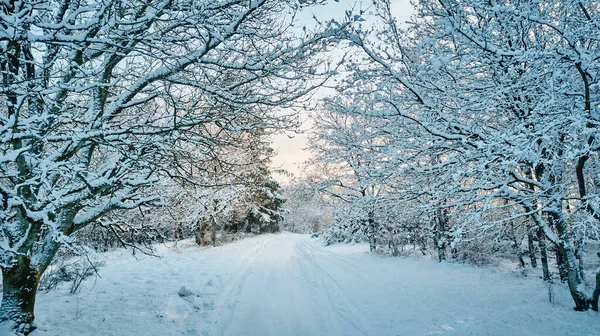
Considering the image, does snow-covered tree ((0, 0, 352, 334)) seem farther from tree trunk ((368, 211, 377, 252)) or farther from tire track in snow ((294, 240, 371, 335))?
tree trunk ((368, 211, 377, 252))

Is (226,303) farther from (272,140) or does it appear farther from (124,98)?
(124,98)

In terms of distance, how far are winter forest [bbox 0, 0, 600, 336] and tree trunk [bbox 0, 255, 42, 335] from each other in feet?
0.07

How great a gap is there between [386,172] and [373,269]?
266 inches

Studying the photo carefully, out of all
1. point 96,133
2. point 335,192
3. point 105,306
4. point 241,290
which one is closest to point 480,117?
point 96,133

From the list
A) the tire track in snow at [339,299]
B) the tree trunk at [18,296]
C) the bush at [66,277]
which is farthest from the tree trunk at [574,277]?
the bush at [66,277]

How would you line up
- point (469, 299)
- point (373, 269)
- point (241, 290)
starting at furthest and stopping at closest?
point (373, 269) → point (241, 290) → point (469, 299)

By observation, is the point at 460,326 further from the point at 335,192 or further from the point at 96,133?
the point at 335,192

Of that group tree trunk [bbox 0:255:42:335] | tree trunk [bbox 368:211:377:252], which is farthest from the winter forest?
tree trunk [bbox 368:211:377:252]

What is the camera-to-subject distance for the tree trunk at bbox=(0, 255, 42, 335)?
410cm

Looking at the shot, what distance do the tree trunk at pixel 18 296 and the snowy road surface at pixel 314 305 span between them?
27 cm

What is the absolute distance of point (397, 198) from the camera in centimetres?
625

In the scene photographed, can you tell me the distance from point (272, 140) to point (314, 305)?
388 cm

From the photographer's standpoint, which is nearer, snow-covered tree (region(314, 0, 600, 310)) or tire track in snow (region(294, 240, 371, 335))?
snow-covered tree (region(314, 0, 600, 310))

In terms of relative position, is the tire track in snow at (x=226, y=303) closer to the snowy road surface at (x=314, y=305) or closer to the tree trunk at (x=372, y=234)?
the snowy road surface at (x=314, y=305)
